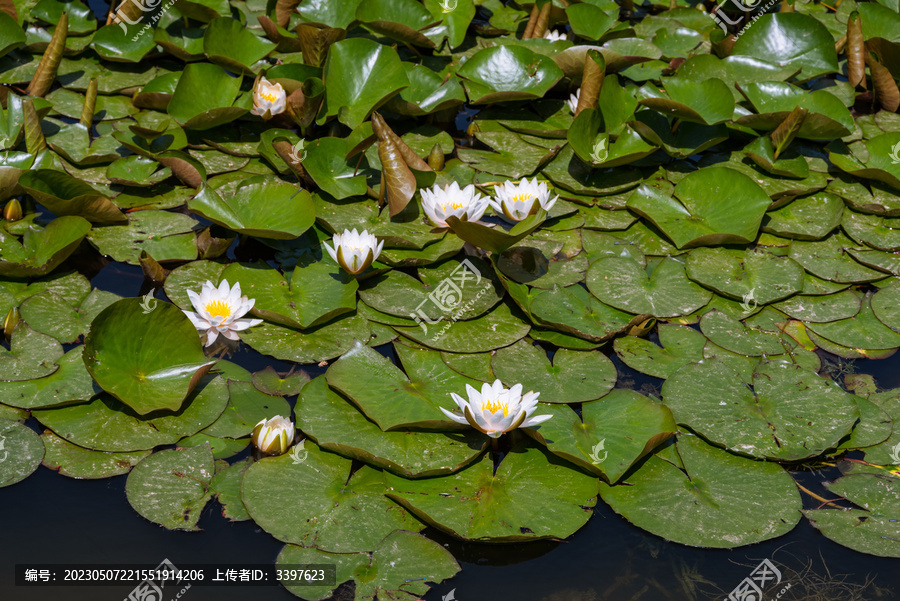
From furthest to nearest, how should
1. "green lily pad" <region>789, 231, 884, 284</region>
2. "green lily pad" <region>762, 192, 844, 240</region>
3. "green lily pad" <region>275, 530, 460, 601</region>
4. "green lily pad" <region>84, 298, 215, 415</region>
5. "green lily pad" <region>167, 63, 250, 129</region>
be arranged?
"green lily pad" <region>167, 63, 250, 129</region> → "green lily pad" <region>762, 192, 844, 240</region> → "green lily pad" <region>789, 231, 884, 284</region> → "green lily pad" <region>84, 298, 215, 415</region> → "green lily pad" <region>275, 530, 460, 601</region>

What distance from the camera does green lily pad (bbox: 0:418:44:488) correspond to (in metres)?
2.65

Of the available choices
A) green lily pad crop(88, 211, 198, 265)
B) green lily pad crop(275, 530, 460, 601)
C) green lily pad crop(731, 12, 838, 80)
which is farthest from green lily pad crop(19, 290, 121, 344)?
green lily pad crop(731, 12, 838, 80)

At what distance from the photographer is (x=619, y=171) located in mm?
4504

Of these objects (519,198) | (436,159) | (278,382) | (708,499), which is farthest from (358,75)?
(708,499)

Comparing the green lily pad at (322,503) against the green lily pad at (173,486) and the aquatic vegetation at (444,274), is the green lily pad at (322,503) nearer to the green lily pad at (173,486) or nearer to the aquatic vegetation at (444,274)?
the aquatic vegetation at (444,274)

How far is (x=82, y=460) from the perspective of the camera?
2736 millimetres

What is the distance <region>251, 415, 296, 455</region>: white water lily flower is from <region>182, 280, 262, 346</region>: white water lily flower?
63cm

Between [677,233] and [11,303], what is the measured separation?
146 inches

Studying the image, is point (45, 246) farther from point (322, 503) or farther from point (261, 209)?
point (322, 503)

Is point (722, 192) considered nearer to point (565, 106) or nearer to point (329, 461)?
point (565, 106)

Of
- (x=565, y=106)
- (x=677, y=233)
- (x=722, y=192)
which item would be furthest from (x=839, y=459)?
(x=565, y=106)

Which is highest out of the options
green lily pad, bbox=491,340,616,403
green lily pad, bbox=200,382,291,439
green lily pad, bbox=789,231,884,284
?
green lily pad, bbox=789,231,884,284

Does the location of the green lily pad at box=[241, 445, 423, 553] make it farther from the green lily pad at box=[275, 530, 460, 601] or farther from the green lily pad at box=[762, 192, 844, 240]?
the green lily pad at box=[762, 192, 844, 240]

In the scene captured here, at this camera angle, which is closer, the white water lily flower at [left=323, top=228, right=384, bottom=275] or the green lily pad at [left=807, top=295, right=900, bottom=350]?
the white water lily flower at [left=323, top=228, right=384, bottom=275]
